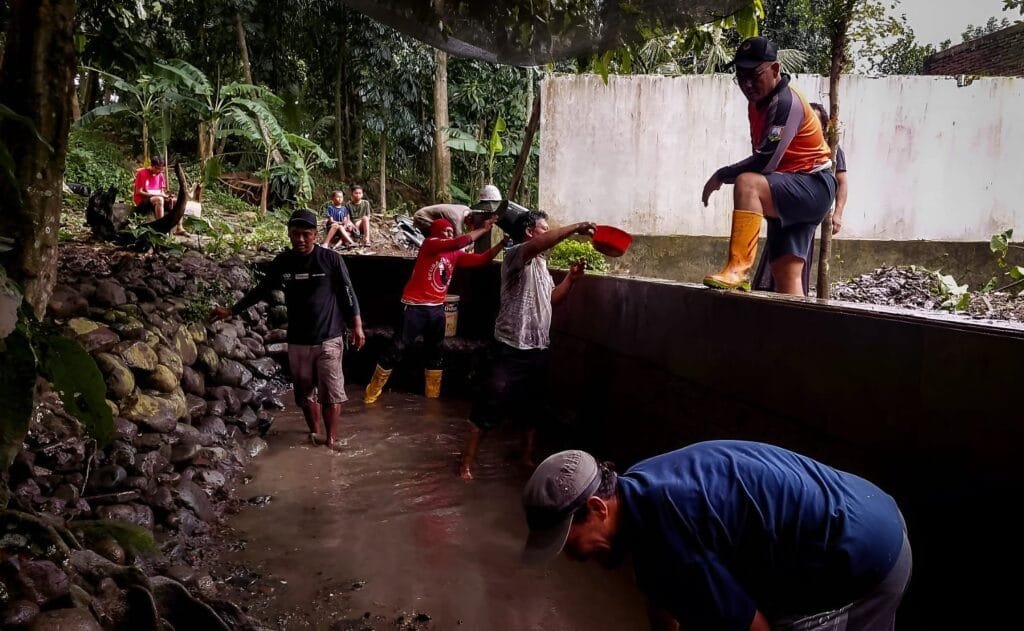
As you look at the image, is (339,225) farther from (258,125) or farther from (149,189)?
(149,189)

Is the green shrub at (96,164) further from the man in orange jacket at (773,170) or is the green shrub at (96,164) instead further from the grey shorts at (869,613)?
the grey shorts at (869,613)

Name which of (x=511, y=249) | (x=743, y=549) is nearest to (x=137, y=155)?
(x=511, y=249)

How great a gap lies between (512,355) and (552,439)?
142 cm

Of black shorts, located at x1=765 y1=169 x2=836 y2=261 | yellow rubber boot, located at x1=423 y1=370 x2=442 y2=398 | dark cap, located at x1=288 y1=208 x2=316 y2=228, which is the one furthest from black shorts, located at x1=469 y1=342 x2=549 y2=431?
yellow rubber boot, located at x1=423 y1=370 x2=442 y2=398

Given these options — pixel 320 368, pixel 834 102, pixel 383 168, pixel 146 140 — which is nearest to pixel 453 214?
pixel 320 368

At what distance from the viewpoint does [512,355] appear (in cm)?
532

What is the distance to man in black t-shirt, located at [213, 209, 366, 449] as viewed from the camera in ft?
18.9

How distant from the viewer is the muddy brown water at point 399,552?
11.7 feet

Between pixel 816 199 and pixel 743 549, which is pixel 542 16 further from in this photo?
pixel 743 549

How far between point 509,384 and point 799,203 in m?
2.56

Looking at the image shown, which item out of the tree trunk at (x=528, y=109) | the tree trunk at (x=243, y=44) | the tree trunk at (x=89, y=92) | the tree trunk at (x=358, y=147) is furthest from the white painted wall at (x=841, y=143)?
the tree trunk at (x=89, y=92)

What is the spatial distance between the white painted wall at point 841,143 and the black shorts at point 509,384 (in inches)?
203

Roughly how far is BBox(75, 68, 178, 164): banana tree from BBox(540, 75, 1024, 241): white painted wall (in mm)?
8162

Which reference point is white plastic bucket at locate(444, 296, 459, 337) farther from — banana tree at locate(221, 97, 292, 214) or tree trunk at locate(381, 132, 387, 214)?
tree trunk at locate(381, 132, 387, 214)
